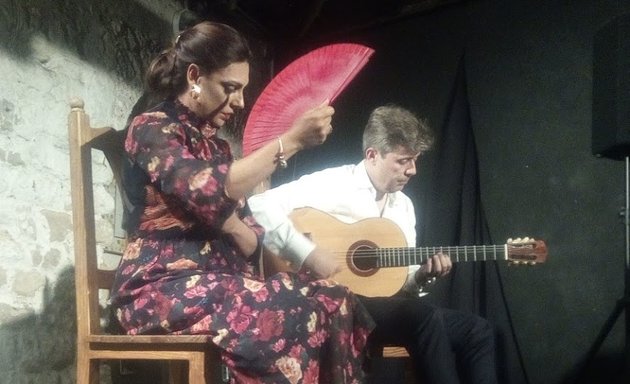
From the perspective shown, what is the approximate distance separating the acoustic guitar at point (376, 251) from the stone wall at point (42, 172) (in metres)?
0.64

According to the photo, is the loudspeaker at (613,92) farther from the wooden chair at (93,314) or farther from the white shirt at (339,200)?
the wooden chair at (93,314)

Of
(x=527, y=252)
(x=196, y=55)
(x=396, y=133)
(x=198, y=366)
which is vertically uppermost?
(x=196, y=55)

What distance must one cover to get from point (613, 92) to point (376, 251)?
0.86m

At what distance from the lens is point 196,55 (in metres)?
1.54

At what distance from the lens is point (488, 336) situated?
202 cm

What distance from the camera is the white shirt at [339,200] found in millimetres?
2119

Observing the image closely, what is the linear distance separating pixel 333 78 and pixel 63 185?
0.80 metres

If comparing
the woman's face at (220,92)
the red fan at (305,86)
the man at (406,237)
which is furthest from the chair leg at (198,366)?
the red fan at (305,86)

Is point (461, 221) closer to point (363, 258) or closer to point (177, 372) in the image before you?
point (363, 258)

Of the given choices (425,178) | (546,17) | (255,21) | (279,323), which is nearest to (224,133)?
(255,21)

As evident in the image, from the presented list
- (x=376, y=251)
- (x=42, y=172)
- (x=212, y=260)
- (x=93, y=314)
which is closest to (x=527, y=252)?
(x=376, y=251)

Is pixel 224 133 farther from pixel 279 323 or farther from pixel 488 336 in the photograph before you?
pixel 279 323

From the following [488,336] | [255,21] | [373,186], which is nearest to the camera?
[488,336]

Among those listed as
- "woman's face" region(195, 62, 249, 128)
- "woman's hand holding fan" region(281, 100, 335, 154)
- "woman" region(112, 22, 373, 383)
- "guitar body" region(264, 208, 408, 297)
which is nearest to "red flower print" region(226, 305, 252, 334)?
"woman" region(112, 22, 373, 383)
